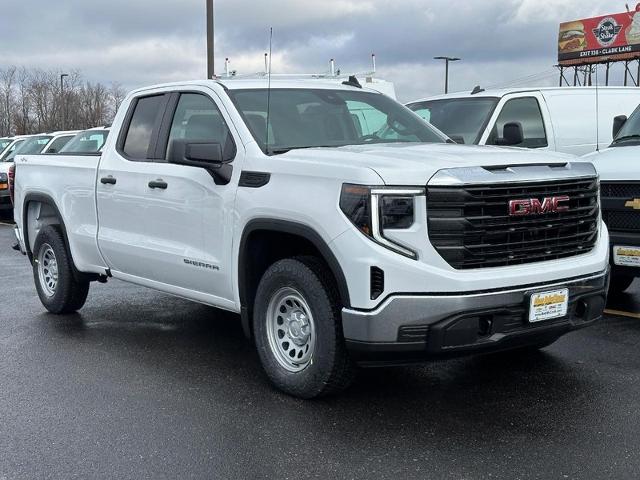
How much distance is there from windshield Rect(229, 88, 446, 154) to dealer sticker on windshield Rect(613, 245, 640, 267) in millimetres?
1768

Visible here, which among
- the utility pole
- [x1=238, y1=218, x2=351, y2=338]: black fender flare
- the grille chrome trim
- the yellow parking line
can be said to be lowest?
the yellow parking line

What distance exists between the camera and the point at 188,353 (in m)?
6.03

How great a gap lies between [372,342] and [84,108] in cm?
7851

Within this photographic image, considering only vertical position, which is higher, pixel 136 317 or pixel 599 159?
pixel 599 159

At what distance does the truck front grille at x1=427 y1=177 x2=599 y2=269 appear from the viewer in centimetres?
420

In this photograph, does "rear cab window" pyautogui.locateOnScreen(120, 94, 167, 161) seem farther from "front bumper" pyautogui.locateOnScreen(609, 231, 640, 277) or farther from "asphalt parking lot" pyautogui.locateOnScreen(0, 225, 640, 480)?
"front bumper" pyautogui.locateOnScreen(609, 231, 640, 277)

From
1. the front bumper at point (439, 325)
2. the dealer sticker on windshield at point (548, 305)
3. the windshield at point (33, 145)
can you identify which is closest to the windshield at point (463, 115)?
the dealer sticker on windshield at point (548, 305)

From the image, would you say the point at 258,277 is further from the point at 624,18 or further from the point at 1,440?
the point at 624,18

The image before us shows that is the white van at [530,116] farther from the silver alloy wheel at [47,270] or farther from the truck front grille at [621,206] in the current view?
the silver alloy wheel at [47,270]

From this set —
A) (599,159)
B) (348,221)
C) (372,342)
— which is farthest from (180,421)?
(599,159)

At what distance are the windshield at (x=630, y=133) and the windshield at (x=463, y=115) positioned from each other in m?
1.55

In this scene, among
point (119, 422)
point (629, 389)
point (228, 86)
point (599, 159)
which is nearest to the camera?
point (119, 422)

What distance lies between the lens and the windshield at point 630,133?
765 centimetres

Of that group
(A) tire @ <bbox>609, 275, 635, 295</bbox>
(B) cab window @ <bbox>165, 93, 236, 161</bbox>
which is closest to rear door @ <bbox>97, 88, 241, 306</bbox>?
(B) cab window @ <bbox>165, 93, 236, 161</bbox>
